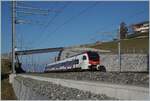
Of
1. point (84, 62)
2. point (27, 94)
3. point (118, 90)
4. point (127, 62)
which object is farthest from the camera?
point (127, 62)

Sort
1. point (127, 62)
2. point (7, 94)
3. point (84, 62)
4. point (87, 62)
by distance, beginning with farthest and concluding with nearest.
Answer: point (127, 62)
point (84, 62)
point (87, 62)
point (7, 94)

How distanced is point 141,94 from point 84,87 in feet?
15.2

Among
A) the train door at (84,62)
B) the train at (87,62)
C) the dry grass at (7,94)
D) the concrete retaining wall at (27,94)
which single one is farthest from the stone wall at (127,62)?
the concrete retaining wall at (27,94)

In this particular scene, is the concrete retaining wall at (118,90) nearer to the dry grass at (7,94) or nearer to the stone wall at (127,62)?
the dry grass at (7,94)

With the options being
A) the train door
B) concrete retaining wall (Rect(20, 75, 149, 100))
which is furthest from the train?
concrete retaining wall (Rect(20, 75, 149, 100))

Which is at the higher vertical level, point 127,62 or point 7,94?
point 127,62

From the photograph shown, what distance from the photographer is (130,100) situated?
838 centimetres

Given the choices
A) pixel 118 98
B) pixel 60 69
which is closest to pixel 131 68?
pixel 60 69

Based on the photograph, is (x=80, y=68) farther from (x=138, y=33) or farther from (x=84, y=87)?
(x=138, y=33)

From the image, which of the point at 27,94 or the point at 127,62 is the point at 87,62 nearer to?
the point at 127,62

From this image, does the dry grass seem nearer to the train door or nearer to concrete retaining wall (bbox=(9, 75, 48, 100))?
concrete retaining wall (bbox=(9, 75, 48, 100))

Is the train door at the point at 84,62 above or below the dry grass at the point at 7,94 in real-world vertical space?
above

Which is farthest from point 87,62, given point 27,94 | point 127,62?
point 27,94

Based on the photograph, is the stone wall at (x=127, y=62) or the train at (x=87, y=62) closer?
the train at (x=87, y=62)
